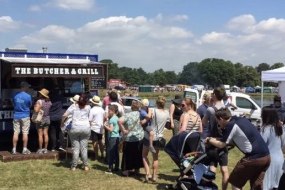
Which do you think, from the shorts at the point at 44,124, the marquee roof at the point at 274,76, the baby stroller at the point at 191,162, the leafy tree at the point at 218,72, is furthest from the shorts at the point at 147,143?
the leafy tree at the point at 218,72

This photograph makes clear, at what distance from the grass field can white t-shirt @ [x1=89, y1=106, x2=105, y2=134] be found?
84 cm

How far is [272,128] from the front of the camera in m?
6.82

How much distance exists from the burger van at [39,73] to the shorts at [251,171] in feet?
20.4

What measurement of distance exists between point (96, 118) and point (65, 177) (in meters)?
1.71

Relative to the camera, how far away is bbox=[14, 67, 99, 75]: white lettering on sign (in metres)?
11.2

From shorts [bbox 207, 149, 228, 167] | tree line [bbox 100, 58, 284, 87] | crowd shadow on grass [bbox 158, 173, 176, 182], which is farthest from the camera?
tree line [bbox 100, 58, 284, 87]

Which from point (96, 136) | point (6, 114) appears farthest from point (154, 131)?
point (6, 114)

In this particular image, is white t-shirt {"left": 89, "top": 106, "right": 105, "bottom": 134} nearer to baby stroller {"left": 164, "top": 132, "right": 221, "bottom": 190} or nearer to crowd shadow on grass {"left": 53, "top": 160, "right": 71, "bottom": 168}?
crowd shadow on grass {"left": 53, "top": 160, "right": 71, "bottom": 168}

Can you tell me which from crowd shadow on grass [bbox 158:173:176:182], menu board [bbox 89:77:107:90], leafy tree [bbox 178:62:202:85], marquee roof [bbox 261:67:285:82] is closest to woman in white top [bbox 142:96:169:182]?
crowd shadow on grass [bbox 158:173:176:182]

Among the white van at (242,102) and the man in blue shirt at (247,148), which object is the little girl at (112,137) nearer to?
the man in blue shirt at (247,148)

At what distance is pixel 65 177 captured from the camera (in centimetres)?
944

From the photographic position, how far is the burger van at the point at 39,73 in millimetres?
11324

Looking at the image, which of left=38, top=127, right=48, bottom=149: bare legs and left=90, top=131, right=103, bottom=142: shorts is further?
left=38, top=127, right=48, bottom=149: bare legs

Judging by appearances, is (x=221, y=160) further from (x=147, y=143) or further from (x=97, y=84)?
(x=97, y=84)
